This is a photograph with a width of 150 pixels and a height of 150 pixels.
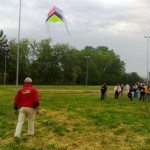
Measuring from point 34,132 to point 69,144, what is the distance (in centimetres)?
238

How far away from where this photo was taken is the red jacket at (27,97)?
11.8m

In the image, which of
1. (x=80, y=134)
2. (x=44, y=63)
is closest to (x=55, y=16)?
(x=80, y=134)

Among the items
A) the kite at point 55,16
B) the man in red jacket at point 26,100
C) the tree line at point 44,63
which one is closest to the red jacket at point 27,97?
the man in red jacket at point 26,100

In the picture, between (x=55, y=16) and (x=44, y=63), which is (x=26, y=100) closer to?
(x=55, y=16)

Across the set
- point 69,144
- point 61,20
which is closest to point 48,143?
point 69,144

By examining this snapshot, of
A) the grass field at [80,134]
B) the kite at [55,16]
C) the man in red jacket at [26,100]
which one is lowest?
the grass field at [80,134]

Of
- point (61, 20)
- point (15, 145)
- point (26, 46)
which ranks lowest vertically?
point (15, 145)

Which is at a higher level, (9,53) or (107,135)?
(9,53)

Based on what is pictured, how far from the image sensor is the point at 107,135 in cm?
1248

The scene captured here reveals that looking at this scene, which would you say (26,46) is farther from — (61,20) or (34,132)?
(34,132)

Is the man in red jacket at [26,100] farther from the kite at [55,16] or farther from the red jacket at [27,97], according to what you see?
the kite at [55,16]

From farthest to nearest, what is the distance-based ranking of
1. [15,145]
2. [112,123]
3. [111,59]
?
[111,59]
[112,123]
[15,145]

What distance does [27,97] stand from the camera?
39.0 feet

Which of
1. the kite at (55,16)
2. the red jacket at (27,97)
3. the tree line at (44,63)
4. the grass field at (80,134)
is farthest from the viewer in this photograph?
the tree line at (44,63)
